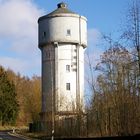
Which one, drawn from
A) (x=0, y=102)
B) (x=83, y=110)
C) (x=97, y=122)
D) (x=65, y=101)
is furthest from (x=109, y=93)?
(x=0, y=102)

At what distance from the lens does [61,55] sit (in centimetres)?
7219

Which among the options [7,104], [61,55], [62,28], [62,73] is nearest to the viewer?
[62,73]

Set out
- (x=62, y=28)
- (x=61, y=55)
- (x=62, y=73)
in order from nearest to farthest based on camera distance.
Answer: (x=62, y=73) → (x=61, y=55) → (x=62, y=28)

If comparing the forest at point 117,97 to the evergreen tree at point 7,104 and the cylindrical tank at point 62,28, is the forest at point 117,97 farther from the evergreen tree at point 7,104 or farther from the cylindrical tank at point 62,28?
the evergreen tree at point 7,104

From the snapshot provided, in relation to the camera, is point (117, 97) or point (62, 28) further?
point (62, 28)

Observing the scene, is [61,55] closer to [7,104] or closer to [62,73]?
[62,73]

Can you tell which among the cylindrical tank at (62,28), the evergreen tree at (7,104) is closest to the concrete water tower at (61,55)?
the cylindrical tank at (62,28)

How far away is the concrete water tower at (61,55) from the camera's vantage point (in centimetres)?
7094

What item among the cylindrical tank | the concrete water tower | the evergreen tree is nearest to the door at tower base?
the concrete water tower

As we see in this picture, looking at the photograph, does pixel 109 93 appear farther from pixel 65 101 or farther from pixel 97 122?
pixel 65 101

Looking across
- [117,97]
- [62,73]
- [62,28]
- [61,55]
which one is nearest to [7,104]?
[61,55]

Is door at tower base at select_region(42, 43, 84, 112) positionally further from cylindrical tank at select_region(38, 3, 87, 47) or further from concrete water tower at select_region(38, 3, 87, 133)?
cylindrical tank at select_region(38, 3, 87, 47)

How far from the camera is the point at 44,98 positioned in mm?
71750

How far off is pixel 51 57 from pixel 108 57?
26.6m
